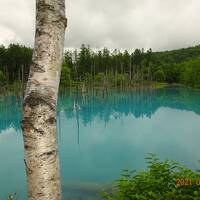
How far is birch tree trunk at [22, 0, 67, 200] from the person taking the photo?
4.58ft

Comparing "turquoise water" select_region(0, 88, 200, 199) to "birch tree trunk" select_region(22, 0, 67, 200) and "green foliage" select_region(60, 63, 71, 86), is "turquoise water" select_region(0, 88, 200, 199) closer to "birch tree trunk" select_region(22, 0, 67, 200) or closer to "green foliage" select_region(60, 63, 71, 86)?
"birch tree trunk" select_region(22, 0, 67, 200)

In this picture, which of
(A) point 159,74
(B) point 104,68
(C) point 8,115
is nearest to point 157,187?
(C) point 8,115

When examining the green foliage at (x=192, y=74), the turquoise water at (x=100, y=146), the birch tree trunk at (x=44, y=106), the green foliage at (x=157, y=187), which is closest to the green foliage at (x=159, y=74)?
the green foliage at (x=192, y=74)

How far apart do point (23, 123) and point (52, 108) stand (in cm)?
17

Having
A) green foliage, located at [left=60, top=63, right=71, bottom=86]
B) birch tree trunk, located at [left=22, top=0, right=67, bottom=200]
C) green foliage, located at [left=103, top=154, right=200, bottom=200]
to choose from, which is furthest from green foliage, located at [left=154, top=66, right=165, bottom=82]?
birch tree trunk, located at [left=22, top=0, right=67, bottom=200]

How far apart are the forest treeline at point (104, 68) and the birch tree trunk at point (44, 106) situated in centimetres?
5055

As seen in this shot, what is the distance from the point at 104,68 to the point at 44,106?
81.1 m

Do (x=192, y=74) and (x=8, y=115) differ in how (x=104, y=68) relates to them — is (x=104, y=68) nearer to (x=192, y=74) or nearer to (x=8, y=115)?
(x=192, y=74)

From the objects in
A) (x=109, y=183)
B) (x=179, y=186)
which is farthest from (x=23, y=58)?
(x=179, y=186)

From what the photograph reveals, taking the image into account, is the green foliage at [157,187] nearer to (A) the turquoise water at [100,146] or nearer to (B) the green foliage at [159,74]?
(A) the turquoise water at [100,146]

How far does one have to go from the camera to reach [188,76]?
263ft

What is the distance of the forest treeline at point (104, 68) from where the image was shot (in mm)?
61969

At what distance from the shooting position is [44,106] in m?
1.41

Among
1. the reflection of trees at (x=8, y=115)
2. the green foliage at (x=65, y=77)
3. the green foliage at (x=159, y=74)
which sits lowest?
the reflection of trees at (x=8, y=115)
